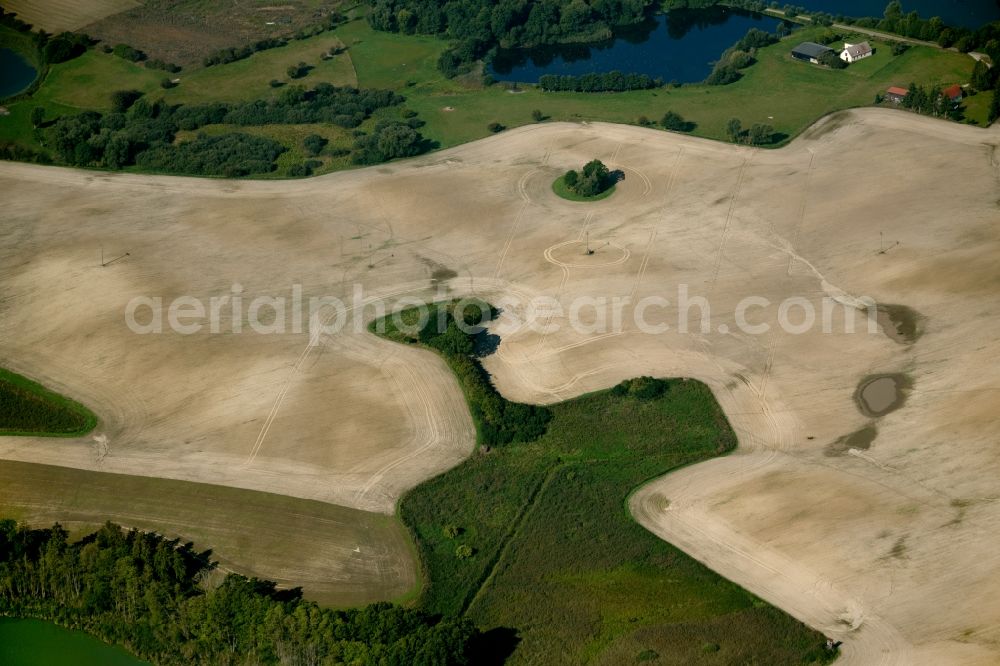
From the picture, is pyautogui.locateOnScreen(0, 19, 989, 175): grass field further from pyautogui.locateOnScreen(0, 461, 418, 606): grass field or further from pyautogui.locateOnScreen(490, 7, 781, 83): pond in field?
pyautogui.locateOnScreen(0, 461, 418, 606): grass field

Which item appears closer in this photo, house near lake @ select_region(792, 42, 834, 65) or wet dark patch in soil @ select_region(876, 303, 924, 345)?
wet dark patch in soil @ select_region(876, 303, 924, 345)

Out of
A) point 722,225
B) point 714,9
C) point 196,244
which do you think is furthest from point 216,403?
point 714,9

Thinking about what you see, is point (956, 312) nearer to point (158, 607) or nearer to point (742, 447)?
point (742, 447)

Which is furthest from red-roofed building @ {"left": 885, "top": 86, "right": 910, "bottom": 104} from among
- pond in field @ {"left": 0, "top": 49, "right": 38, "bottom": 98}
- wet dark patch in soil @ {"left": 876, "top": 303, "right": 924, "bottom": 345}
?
pond in field @ {"left": 0, "top": 49, "right": 38, "bottom": 98}

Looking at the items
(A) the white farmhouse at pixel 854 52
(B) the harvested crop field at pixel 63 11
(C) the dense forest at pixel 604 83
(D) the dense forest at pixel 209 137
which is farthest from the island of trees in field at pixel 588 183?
(B) the harvested crop field at pixel 63 11

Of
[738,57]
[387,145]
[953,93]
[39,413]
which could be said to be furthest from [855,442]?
[738,57]

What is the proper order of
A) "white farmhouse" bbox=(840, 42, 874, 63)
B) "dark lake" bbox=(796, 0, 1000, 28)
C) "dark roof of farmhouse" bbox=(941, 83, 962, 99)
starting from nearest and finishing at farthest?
"dark roof of farmhouse" bbox=(941, 83, 962, 99) < "white farmhouse" bbox=(840, 42, 874, 63) < "dark lake" bbox=(796, 0, 1000, 28)
